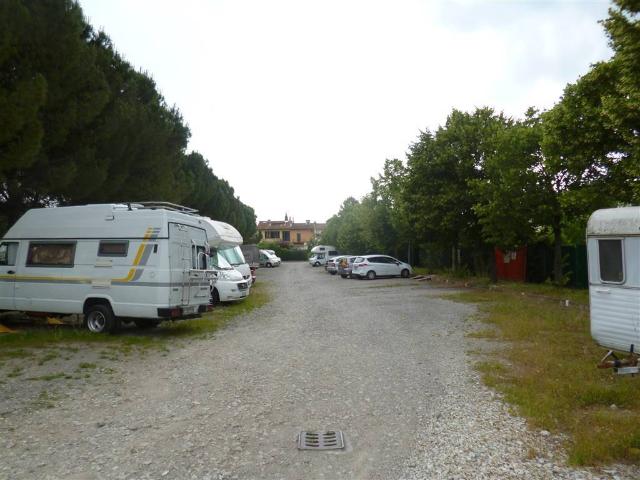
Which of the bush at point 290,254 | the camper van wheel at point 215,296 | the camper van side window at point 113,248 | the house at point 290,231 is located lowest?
the camper van wheel at point 215,296

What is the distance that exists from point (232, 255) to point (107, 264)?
30.1 feet

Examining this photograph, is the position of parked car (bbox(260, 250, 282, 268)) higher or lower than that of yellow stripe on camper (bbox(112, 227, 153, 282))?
higher

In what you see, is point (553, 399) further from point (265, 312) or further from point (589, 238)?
point (265, 312)

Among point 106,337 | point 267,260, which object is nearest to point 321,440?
point 106,337

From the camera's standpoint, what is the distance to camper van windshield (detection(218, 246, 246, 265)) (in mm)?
20000

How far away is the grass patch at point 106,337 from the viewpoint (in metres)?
10.2

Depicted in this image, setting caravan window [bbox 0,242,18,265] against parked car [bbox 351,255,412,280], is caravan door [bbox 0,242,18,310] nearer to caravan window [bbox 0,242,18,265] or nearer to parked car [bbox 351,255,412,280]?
caravan window [bbox 0,242,18,265]

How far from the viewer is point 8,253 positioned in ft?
42.0

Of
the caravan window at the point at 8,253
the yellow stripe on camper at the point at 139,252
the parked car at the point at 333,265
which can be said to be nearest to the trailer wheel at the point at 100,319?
the yellow stripe on camper at the point at 139,252

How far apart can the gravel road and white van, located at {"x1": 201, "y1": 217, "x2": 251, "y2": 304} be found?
7500mm

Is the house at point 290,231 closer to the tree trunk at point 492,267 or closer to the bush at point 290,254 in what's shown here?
the bush at point 290,254

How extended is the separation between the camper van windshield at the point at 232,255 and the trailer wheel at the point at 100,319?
7880 millimetres

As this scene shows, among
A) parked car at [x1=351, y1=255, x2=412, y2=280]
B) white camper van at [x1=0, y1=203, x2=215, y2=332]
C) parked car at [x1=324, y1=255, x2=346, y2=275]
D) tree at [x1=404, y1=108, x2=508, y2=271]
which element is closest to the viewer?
white camper van at [x1=0, y1=203, x2=215, y2=332]

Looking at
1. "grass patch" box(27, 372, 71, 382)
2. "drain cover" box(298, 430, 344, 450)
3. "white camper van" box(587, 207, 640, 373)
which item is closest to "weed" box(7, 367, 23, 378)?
"grass patch" box(27, 372, 71, 382)
